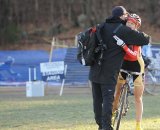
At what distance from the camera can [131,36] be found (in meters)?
9.18

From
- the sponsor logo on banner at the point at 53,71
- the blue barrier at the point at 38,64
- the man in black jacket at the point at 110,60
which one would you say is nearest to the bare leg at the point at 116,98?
the man in black jacket at the point at 110,60

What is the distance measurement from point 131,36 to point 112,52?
39 cm

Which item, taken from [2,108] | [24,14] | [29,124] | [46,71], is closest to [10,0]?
[24,14]

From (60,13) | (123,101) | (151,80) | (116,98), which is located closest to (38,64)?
(151,80)

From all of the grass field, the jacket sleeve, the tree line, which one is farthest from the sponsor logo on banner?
the tree line

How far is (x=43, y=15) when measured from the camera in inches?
1839

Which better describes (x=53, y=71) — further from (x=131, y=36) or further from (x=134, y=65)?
(x=131, y=36)

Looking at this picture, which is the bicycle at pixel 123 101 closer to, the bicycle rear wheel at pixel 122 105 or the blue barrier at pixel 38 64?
the bicycle rear wheel at pixel 122 105

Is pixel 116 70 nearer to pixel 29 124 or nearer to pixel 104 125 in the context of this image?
pixel 104 125

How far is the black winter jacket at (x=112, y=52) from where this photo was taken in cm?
914

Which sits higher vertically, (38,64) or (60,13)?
(60,13)

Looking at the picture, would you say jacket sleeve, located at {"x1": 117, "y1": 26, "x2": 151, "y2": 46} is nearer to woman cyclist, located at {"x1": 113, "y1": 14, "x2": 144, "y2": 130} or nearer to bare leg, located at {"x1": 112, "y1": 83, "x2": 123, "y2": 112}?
woman cyclist, located at {"x1": 113, "y1": 14, "x2": 144, "y2": 130}

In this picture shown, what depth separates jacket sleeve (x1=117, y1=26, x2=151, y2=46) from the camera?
916 centimetres

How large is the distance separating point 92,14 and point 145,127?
32808mm
